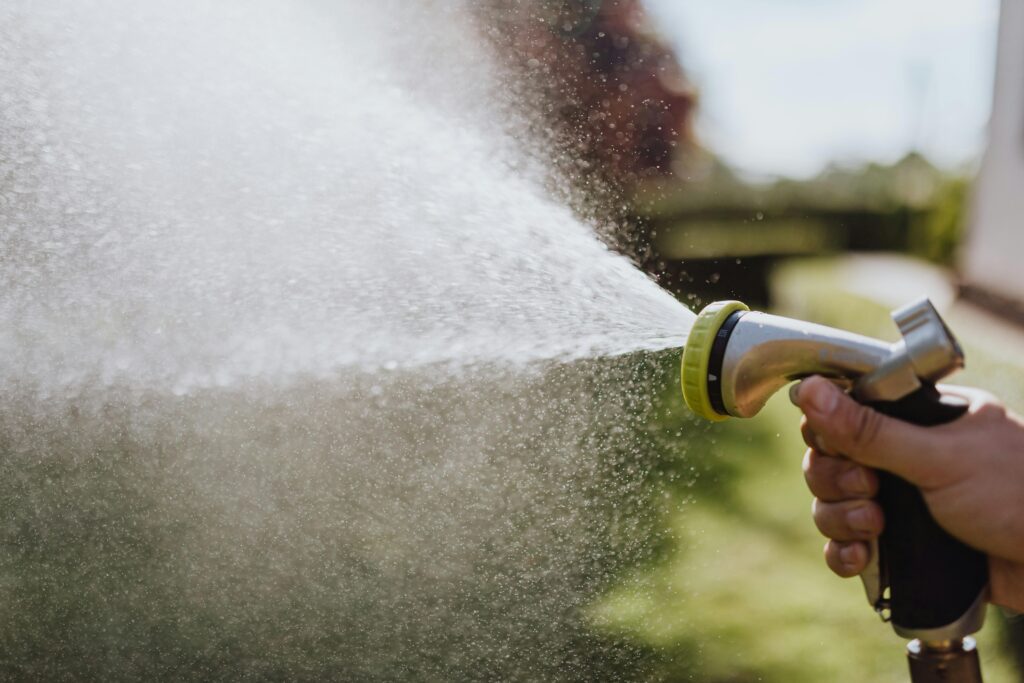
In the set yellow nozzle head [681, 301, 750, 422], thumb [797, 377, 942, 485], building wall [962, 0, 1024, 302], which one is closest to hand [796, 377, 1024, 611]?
thumb [797, 377, 942, 485]

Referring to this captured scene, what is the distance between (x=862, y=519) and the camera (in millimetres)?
1337

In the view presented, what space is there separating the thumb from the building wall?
836 centimetres

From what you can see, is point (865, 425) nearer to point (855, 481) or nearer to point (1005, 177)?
point (855, 481)

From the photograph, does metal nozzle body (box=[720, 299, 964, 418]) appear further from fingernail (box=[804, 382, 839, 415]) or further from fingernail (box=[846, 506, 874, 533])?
fingernail (box=[846, 506, 874, 533])

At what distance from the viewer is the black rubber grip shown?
1.28 metres

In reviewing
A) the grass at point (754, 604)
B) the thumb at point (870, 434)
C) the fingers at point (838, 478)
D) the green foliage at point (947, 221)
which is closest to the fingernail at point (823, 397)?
the thumb at point (870, 434)

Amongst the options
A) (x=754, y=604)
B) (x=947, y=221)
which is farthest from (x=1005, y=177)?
(x=947, y=221)

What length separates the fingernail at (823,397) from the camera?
125 cm

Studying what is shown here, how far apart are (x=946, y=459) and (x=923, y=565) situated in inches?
7.3

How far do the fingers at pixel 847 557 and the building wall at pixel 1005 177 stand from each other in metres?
8.22

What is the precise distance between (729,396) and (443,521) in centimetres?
161

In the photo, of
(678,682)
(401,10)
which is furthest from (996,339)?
(401,10)

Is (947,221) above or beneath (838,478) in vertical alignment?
beneath

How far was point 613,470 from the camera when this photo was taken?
107 inches
